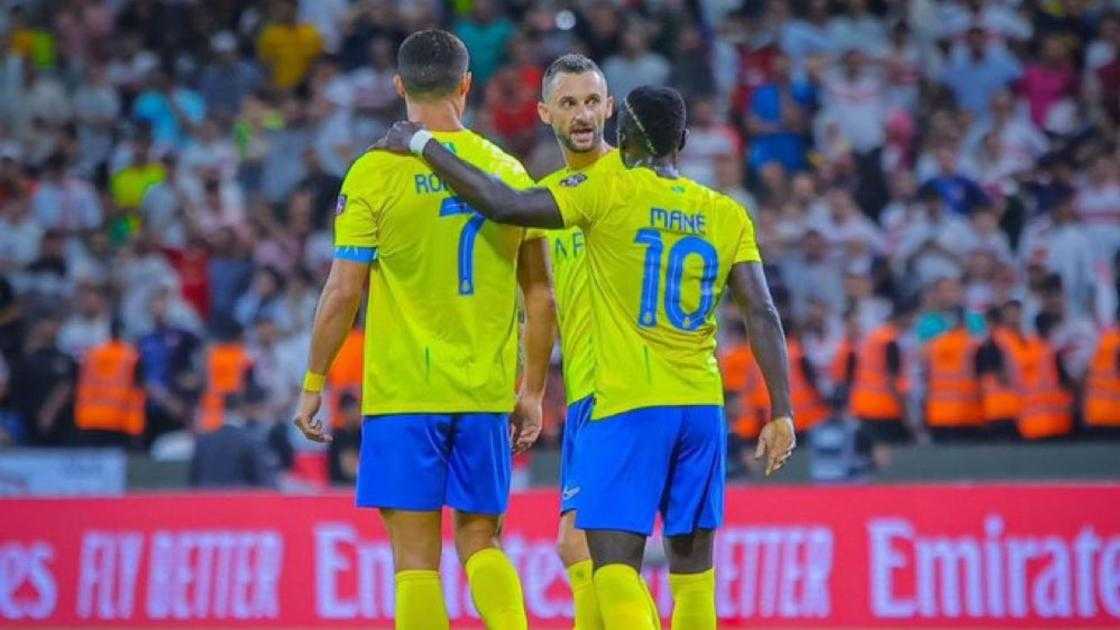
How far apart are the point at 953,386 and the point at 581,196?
8.04 metres

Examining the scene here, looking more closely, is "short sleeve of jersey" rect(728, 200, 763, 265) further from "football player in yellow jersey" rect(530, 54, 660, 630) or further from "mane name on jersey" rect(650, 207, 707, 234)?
"football player in yellow jersey" rect(530, 54, 660, 630)

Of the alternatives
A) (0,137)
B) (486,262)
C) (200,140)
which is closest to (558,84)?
(486,262)

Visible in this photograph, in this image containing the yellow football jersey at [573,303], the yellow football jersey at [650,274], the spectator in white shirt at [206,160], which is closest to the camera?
the yellow football jersey at [650,274]

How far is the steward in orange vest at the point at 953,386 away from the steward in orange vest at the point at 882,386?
0.70 feet

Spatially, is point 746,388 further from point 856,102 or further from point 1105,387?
point 856,102

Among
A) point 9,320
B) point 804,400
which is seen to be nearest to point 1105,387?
point 804,400

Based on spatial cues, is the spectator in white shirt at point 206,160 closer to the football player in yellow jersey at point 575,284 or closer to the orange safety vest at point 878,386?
the orange safety vest at point 878,386

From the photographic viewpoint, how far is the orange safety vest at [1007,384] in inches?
561

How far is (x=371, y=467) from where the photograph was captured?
703cm

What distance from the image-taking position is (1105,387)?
14023 mm

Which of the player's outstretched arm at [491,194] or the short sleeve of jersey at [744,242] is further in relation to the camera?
the short sleeve of jersey at [744,242]

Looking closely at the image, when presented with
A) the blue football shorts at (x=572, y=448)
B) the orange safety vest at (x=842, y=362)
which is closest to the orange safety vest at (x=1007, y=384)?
the orange safety vest at (x=842, y=362)

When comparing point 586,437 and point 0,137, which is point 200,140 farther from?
point 586,437

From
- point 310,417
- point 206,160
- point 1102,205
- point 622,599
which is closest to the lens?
point 622,599
